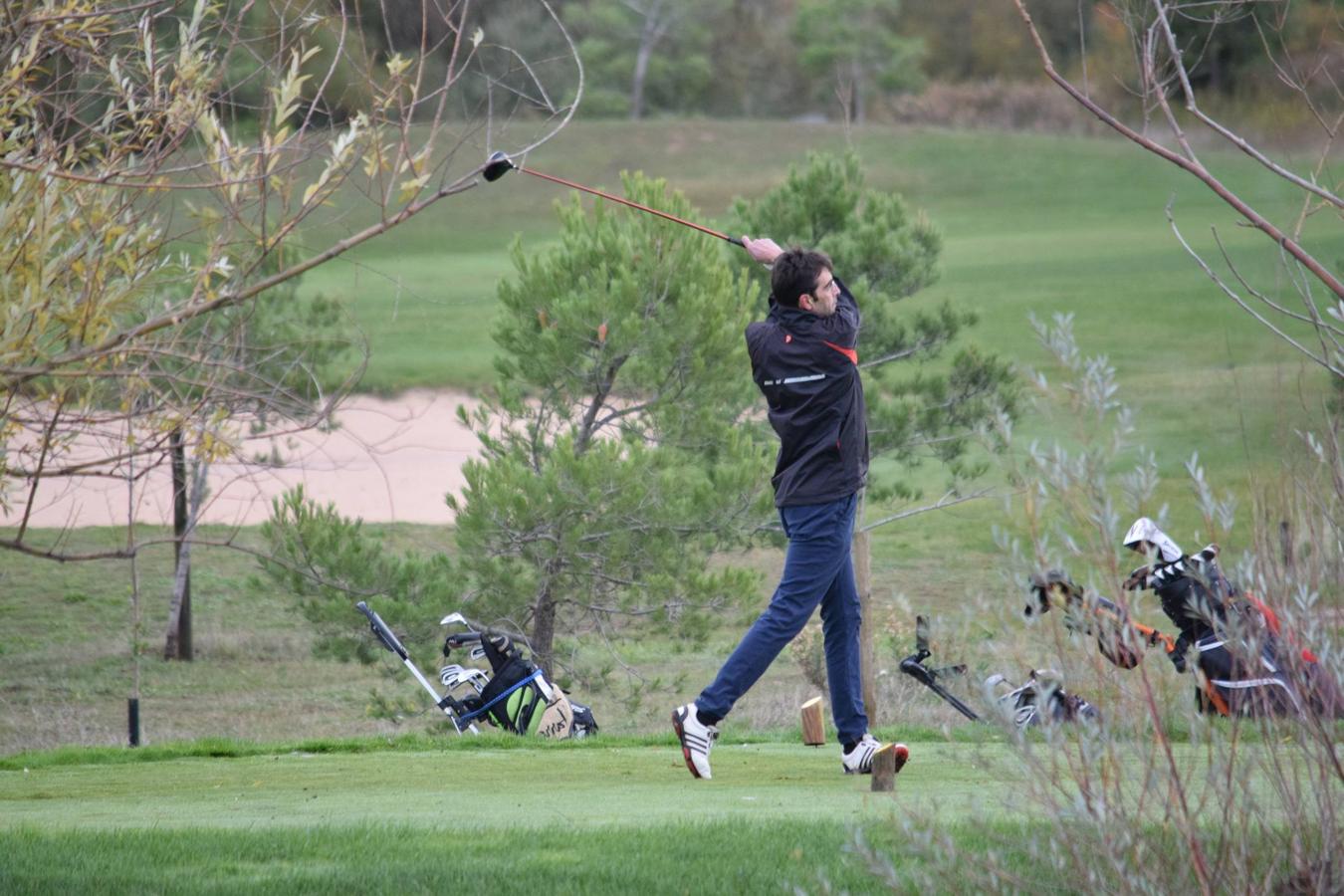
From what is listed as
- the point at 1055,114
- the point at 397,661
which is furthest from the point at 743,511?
the point at 1055,114

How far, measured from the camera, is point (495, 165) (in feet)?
15.9

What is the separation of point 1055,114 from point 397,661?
48990 millimetres

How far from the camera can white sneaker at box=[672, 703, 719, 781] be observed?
571 centimetres

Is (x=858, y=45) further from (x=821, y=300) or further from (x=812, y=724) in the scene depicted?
(x=821, y=300)

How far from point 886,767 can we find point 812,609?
613mm

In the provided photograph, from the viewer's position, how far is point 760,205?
1616 cm

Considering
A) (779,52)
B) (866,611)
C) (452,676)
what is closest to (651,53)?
(779,52)

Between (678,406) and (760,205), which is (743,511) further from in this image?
(760,205)

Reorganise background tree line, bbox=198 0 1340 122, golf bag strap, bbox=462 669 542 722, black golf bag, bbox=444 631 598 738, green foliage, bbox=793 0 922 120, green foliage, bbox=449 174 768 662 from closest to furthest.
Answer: black golf bag, bbox=444 631 598 738, golf bag strap, bbox=462 669 542 722, green foliage, bbox=449 174 768 662, green foliage, bbox=793 0 922 120, background tree line, bbox=198 0 1340 122

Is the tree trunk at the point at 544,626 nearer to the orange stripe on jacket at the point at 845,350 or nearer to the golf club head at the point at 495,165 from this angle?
the orange stripe on jacket at the point at 845,350

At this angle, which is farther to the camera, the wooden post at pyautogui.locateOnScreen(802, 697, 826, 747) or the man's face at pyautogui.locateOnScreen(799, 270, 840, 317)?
the wooden post at pyautogui.locateOnScreen(802, 697, 826, 747)

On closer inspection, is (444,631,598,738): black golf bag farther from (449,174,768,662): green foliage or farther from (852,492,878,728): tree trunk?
(449,174,768,662): green foliage

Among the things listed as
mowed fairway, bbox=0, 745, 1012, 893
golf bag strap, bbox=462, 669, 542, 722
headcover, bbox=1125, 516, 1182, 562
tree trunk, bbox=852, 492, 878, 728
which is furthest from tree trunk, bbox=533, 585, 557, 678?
headcover, bbox=1125, 516, 1182, 562

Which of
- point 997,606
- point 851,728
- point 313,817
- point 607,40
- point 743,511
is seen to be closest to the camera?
point 997,606
